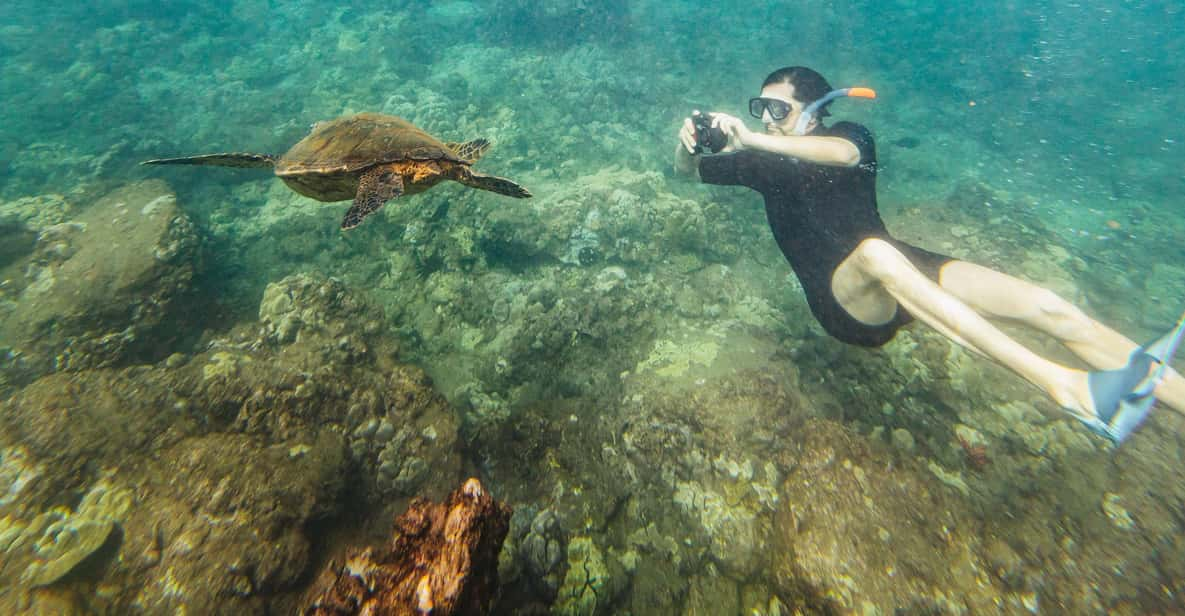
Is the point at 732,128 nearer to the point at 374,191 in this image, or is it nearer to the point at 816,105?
A: the point at 816,105

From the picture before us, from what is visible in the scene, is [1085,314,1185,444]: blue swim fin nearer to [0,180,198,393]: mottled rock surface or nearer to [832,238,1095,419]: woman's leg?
[832,238,1095,419]: woman's leg

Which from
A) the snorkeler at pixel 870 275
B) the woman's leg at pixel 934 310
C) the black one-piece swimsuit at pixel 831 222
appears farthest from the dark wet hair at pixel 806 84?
the woman's leg at pixel 934 310

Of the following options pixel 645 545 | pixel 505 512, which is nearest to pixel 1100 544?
pixel 645 545

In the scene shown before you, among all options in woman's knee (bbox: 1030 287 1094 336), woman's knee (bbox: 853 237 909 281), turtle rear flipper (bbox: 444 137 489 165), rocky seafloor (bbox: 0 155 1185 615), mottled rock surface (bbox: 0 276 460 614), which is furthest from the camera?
turtle rear flipper (bbox: 444 137 489 165)

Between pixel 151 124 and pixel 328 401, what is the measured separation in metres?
11.8

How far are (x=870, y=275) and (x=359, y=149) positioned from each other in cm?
406

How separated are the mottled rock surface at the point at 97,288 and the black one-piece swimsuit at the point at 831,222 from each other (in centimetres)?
702

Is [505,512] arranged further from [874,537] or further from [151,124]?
[151,124]

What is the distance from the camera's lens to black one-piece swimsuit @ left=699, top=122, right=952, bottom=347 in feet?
11.8

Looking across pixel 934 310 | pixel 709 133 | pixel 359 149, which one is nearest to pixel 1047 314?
pixel 934 310

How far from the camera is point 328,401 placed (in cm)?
348

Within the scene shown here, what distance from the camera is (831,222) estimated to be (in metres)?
3.66

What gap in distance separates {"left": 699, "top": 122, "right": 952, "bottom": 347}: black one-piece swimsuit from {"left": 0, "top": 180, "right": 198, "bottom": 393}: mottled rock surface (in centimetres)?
702

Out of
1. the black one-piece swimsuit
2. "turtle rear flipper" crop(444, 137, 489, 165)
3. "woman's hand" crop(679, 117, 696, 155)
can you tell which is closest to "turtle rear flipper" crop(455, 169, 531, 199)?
"turtle rear flipper" crop(444, 137, 489, 165)
